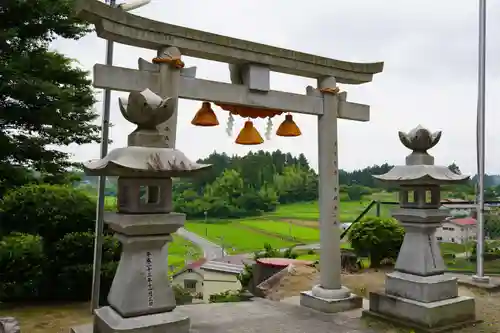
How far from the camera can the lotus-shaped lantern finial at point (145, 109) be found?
414 centimetres

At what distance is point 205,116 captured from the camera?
6129 mm

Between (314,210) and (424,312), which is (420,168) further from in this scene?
(314,210)

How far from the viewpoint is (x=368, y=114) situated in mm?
7227

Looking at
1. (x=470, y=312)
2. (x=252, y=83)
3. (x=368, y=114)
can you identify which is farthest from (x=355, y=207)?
(x=252, y=83)

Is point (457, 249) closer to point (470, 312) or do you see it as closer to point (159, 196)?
point (470, 312)

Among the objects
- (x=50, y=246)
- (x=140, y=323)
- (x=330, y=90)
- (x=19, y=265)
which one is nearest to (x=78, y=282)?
(x=50, y=246)

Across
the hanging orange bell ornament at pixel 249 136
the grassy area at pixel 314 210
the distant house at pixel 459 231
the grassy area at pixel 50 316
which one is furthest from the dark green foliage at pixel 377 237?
the grassy area at pixel 50 316

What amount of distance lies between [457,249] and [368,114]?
15.0 feet

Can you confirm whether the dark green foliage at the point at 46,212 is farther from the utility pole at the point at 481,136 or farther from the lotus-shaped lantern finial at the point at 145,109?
the utility pole at the point at 481,136

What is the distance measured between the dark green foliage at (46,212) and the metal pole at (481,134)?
756cm

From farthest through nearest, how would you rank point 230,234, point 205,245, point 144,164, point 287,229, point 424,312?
point 205,245 → point 230,234 → point 287,229 → point 424,312 → point 144,164

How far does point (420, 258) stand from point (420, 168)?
49.6 inches

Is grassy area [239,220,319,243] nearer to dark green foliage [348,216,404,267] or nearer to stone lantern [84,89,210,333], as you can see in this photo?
dark green foliage [348,216,404,267]

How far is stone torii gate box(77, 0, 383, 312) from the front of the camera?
5070 mm
